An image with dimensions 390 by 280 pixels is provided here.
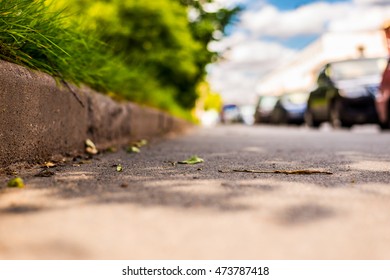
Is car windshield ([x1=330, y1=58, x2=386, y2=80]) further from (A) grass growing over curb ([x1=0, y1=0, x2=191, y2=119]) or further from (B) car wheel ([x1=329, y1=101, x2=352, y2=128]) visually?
(A) grass growing over curb ([x1=0, y1=0, x2=191, y2=119])

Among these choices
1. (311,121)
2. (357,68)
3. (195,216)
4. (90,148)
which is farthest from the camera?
(311,121)

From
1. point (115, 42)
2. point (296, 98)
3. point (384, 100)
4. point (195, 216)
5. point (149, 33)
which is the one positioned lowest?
point (195, 216)

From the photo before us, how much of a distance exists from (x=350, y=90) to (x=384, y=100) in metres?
1.78

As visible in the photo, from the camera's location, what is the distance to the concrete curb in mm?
3027

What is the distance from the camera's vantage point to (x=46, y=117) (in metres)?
3.60

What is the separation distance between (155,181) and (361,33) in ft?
135

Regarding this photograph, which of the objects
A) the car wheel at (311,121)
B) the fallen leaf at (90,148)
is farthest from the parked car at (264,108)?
the fallen leaf at (90,148)

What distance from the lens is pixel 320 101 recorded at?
13.1m

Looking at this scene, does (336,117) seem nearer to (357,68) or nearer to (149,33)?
(357,68)

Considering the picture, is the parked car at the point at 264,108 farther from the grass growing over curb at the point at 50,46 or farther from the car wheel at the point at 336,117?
the grass growing over curb at the point at 50,46

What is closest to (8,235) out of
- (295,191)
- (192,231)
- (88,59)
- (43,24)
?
(192,231)

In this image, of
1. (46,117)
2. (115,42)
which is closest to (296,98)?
(115,42)

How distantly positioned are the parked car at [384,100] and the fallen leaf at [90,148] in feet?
19.5
